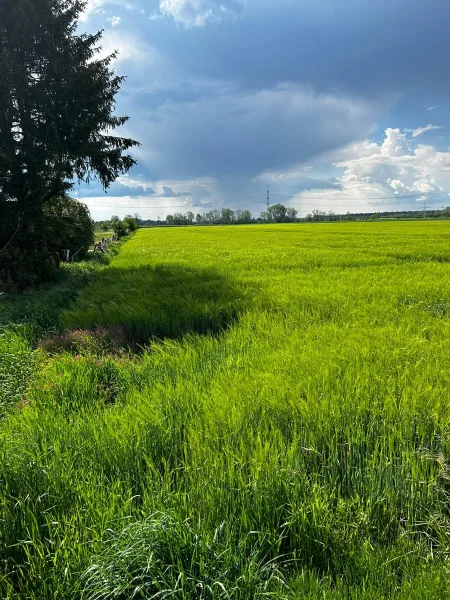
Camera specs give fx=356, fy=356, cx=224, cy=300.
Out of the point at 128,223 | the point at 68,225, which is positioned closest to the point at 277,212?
the point at 128,223

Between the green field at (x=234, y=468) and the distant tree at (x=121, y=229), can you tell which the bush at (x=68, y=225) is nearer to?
the green field at (x=234, y=468)

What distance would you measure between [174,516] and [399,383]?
2.37 metres

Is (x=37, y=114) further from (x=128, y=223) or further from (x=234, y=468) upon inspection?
(x=128, y=223)

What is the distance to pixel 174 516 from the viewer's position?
181cm

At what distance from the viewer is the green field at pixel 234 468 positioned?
164cm

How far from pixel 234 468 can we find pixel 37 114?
14499 mm

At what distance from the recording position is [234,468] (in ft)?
7.51

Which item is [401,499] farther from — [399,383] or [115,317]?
[115,317]

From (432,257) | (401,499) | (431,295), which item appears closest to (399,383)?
(401,499)

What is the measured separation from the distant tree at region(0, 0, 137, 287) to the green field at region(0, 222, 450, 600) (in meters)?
9.53

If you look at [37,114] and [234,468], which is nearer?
[234,468]

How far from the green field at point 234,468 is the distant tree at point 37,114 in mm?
9531

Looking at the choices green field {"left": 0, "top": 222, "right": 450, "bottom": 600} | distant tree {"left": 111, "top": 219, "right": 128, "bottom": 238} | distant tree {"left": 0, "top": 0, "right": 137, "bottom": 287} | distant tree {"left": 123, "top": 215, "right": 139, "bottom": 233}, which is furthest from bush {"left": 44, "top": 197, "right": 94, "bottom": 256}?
distant tree {"left": 123, "top": 215, "right": 139, "bottom": 233}

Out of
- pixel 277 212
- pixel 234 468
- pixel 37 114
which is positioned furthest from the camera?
pixel 277 212
